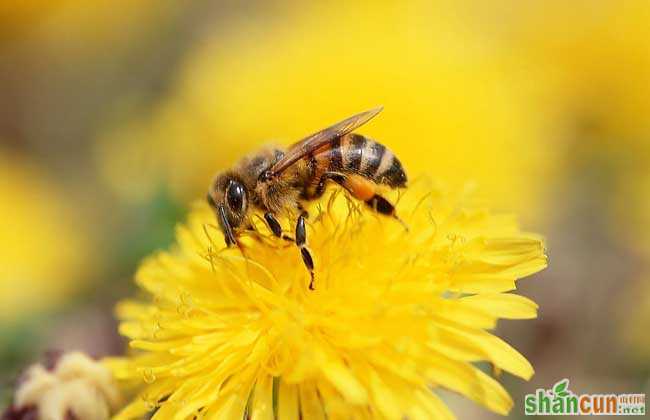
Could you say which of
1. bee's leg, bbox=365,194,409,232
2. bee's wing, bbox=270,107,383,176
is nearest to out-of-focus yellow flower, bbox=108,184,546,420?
bee's leg, bbox=365,194,409,232

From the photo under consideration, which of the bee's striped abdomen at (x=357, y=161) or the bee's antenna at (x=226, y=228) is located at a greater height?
the bee's striped abdomen at (x=357, y=161)

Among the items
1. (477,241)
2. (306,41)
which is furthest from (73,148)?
(477,241)

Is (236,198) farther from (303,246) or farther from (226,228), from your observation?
(303,246)

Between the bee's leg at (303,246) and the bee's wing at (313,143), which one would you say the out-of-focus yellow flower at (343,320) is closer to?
the bee's leg at (303,246)

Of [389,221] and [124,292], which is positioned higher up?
[124,292]

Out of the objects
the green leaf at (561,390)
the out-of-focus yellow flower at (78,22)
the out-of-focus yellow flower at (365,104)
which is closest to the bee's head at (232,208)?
the green leaf at (561,390)

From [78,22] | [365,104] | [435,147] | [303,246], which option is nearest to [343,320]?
[303,246]

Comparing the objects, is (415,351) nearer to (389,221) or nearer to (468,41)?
(389,221)
